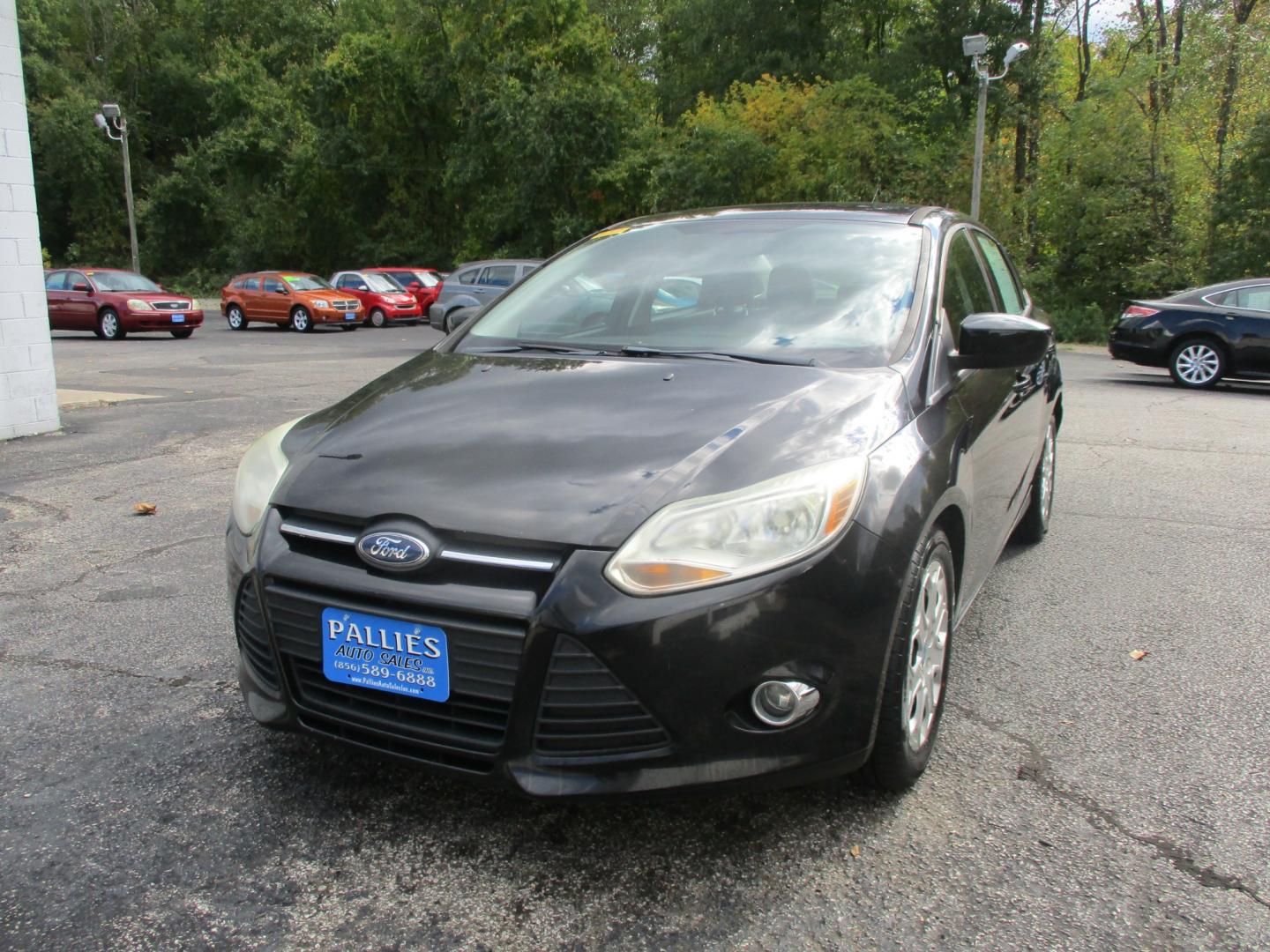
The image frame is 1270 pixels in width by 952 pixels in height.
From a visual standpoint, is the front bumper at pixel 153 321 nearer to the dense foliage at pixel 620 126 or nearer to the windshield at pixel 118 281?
the windshield at pixel 118 281

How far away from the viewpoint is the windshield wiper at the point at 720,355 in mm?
2947

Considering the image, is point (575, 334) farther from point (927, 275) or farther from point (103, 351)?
point (103, 351)

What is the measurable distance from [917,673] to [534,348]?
1.57m

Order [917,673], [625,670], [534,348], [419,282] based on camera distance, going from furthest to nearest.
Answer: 1. [419,282]
2. [534,348]
3. [917,673]
4. [625,670]

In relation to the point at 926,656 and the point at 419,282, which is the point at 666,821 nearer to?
the point at 926,656

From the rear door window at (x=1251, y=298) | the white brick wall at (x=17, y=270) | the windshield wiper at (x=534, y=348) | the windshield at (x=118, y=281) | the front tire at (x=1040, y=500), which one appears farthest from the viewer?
the windshield at (x=118, y=281)

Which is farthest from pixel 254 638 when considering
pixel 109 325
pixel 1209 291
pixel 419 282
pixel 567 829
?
pixel 419 282

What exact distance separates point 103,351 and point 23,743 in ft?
59.4

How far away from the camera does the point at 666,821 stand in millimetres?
2525

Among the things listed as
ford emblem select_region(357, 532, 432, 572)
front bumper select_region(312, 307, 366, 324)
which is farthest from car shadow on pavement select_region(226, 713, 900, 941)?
front bumper select_region(312, 307, 366, 324)

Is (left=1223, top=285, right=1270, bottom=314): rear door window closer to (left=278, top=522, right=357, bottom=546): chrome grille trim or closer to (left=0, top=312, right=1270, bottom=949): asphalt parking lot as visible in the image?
(left=0, top=312, right=1270, bottom=949): asphalt parking lot

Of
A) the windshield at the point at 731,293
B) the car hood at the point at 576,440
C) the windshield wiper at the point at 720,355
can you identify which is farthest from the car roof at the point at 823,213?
the car hood at the point at 576,440

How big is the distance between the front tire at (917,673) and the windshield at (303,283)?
25226mm

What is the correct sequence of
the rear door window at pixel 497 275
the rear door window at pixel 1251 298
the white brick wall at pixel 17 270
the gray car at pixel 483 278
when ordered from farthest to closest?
the rear door window at pixel 497 275 < the gray car at pixel 483 278 < the rear door window at pixel 1251 298 < the white brick wall at pixel 17 270
